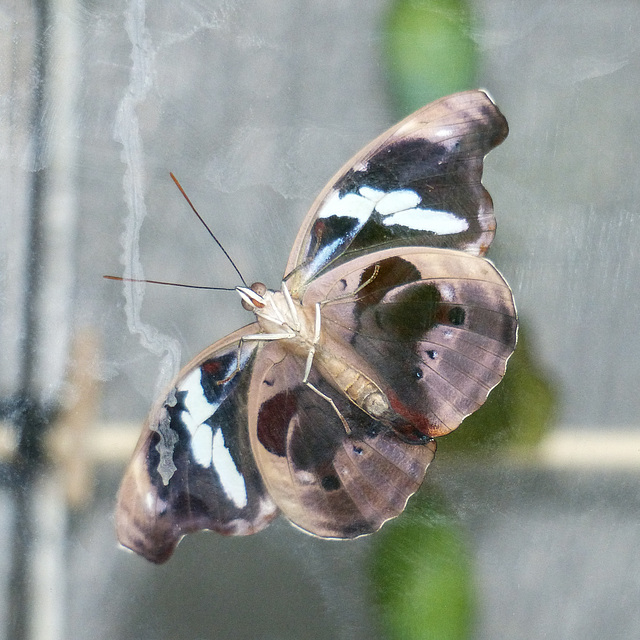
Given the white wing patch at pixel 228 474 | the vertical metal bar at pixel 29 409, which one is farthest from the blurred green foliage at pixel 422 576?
the vertical metal bar at pixel 29 409

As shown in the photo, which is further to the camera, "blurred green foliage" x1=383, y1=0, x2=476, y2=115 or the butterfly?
"blurred green foliage" x1=383, y1=0, x2=476, y2=115

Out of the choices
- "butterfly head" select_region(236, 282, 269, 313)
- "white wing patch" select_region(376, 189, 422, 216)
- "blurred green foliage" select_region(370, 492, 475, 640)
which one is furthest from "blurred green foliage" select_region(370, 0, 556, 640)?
"butterfly head" select_region(236, 282, 269, 313)

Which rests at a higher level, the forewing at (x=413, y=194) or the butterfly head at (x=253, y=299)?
the forewing at (x=413, y=194)

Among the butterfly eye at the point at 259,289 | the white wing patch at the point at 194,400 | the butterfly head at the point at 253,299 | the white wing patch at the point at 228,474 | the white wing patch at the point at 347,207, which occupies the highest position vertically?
the white wing patch at the point at 347,207

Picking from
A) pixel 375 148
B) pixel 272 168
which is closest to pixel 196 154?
pixel 272 168

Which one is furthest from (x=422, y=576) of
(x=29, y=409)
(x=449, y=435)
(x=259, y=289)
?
(x=29, y=409)

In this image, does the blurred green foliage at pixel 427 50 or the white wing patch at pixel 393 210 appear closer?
the white wing patch at pixel 393 210

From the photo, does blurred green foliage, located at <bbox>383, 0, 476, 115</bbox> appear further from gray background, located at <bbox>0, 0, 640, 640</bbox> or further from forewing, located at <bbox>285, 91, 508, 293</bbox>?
forewing, located at <bbox>285, 91, 508, 293</bbox>

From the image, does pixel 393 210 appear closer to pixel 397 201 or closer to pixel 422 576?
pixel 397 201

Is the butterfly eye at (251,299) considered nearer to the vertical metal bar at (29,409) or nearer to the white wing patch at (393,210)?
the white wing patch at (393,210)
